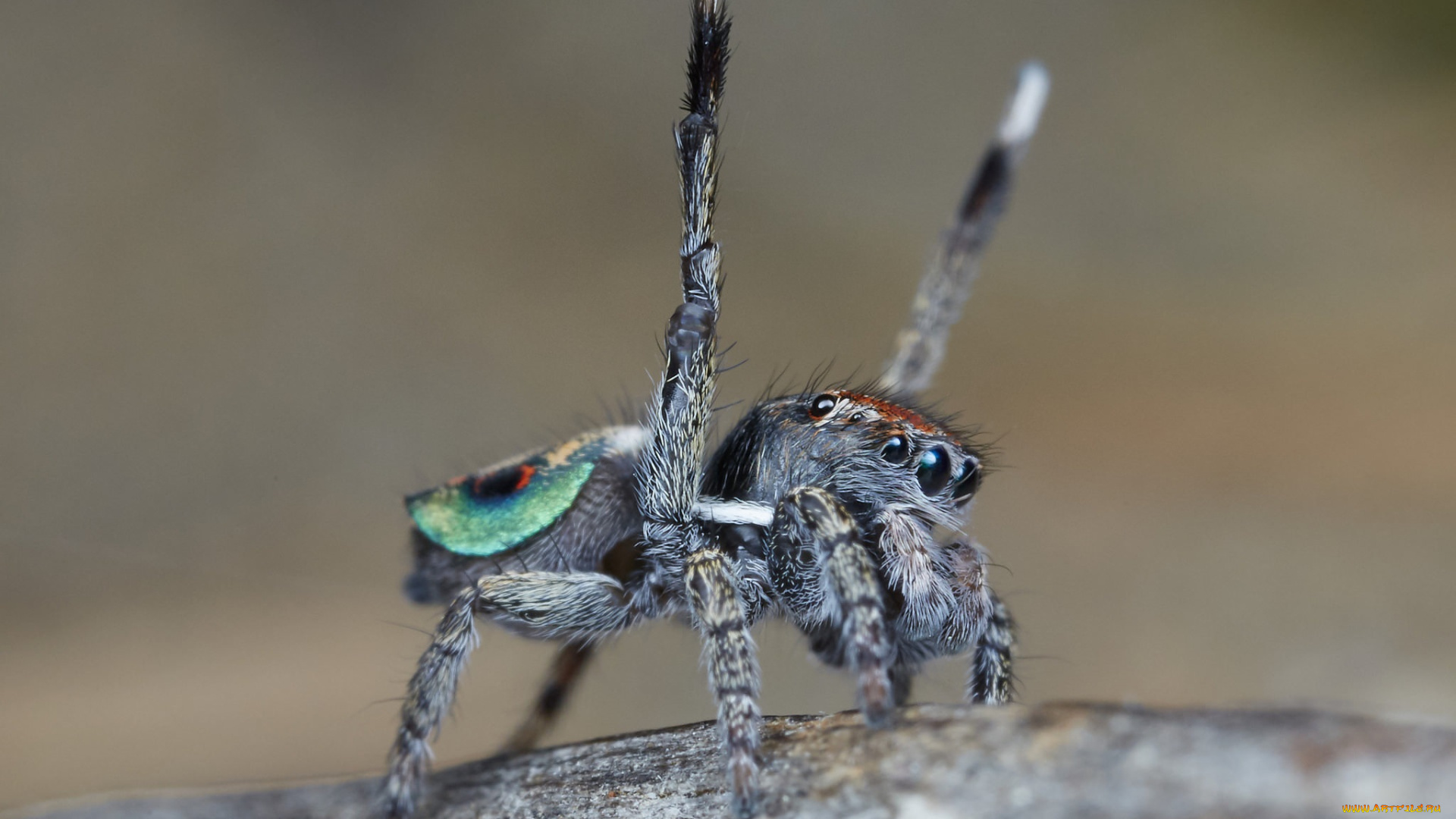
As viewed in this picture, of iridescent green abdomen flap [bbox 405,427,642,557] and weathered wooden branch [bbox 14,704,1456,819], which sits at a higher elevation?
iridescent green abdomen flap [bbox 405,427,642,557]

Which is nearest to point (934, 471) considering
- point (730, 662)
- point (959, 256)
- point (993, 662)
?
point (993, 662)

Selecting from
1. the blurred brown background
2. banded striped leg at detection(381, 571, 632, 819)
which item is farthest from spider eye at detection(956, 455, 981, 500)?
the blurred brown background

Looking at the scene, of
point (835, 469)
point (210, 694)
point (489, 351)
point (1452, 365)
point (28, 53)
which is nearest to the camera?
point (835, 469)

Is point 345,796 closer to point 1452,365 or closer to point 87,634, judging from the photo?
point 87,634

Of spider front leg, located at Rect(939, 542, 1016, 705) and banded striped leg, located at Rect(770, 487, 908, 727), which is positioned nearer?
banded striped leg, located at Rect(770, 487, 908, 727)

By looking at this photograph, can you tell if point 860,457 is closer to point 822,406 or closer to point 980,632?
point 822,406

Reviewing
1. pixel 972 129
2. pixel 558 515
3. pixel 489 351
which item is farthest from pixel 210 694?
pixel 972 129

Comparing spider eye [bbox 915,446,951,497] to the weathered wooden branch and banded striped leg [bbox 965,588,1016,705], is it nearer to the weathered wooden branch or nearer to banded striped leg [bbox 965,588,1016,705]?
banded striped leg [bbox 965,588,1016,705]
